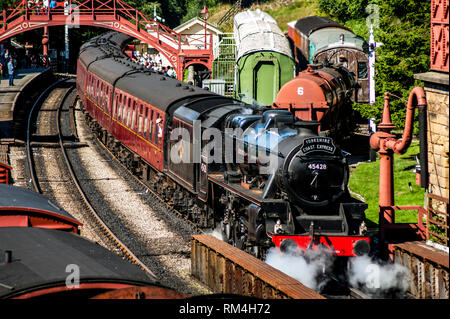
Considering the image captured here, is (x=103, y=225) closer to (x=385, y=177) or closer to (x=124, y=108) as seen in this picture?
(x=385, y=177)

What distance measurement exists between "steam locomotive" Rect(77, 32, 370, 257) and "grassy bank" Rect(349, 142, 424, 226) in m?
4.78

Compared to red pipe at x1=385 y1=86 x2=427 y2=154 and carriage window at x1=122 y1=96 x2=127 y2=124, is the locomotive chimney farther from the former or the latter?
carriage window at x1=122 y1=96 x2=127 y2=124

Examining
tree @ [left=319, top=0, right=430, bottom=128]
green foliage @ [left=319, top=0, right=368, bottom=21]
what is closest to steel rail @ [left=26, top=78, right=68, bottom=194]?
tree @ [left=319, top=0, right=430, bottom=128]

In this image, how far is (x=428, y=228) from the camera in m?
14.5

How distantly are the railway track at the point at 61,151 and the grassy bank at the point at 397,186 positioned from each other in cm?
677

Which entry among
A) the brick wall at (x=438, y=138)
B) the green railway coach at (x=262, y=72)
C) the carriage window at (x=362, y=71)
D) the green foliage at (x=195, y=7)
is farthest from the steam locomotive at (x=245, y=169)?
the green foliage at (x=195, y=7)

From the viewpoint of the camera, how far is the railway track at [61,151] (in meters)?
16.5

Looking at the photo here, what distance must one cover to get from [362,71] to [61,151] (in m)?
14.4

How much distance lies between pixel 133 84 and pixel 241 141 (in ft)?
34.7

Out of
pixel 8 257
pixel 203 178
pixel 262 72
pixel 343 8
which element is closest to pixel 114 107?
pixel 262 72

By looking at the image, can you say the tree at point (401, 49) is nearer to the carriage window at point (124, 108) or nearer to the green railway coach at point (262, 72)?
the carriage window at point (124, 108)
